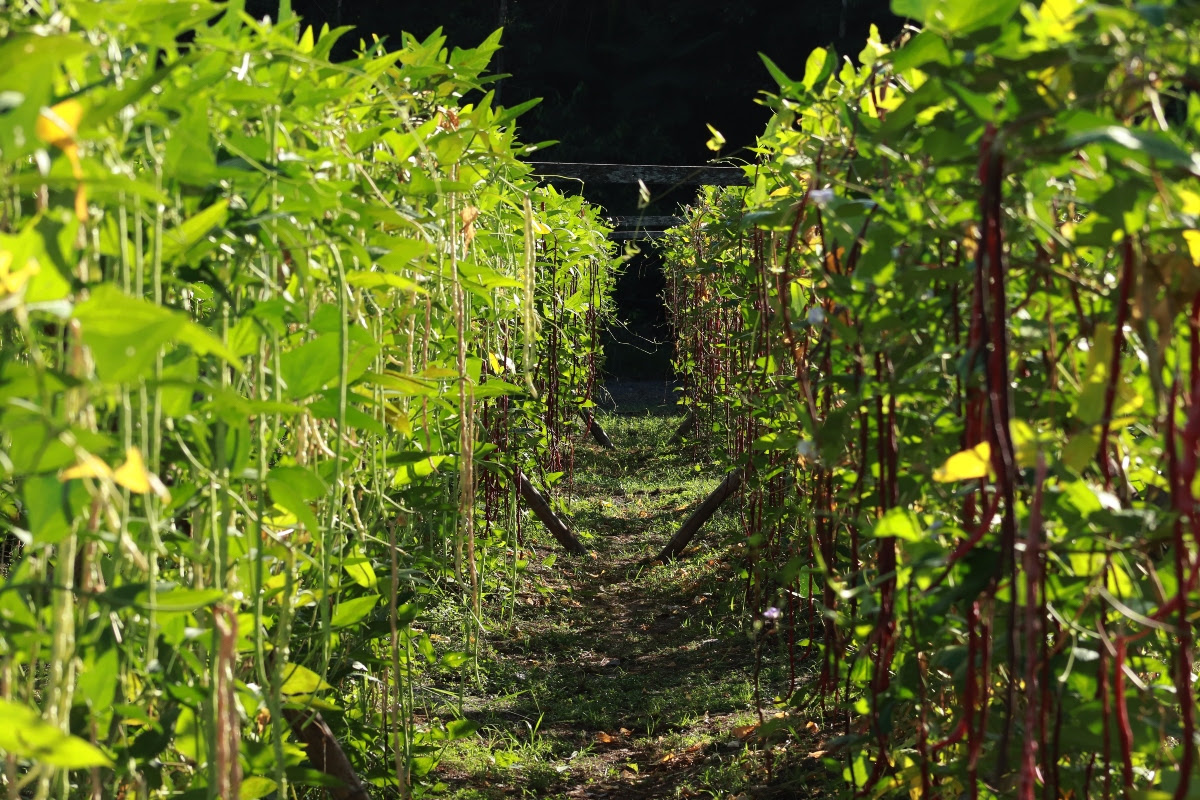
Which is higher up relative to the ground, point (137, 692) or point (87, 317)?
point (87, 317)

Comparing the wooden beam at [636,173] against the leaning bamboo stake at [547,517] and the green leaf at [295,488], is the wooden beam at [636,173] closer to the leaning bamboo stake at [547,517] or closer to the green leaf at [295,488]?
the leaning bamboo stake at [547,517]

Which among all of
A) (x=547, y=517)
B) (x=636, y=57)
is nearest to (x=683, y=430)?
(x=547, y=517)

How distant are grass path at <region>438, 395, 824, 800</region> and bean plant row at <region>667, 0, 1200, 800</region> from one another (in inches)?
47.0

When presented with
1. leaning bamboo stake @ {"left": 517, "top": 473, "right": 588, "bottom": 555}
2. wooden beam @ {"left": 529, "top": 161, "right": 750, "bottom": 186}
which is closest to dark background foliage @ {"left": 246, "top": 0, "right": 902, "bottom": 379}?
wooden beam @ {"left": 529, "top": 161, "right": 750, "bottom": 186}

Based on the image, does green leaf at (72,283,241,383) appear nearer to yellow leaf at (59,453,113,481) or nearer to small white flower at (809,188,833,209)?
yellow leaf at (59,453,113,481)

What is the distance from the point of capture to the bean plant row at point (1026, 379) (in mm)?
939

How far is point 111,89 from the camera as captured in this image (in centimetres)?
95

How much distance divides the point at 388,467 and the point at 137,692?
608 mm

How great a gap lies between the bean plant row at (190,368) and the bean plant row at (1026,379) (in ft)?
1.85

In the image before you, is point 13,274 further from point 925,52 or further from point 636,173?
point 636,173

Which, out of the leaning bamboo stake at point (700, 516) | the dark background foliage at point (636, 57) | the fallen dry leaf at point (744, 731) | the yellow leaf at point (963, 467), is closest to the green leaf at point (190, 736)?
the yellow leaf at point (963, 467)

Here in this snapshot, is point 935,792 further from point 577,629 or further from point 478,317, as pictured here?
point 577,629

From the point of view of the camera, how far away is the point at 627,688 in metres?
3.69

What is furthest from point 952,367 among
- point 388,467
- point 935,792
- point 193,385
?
point 388,467
